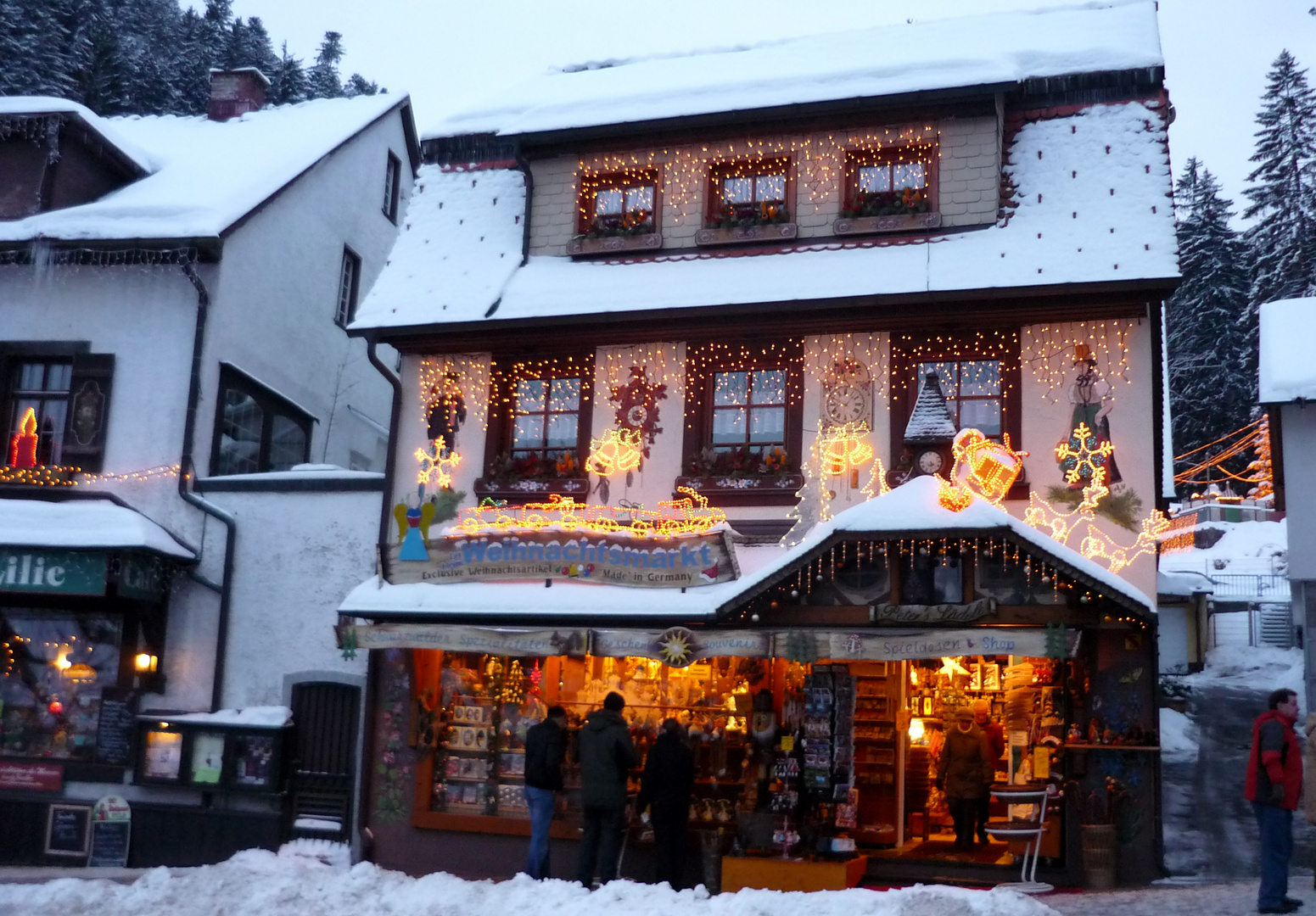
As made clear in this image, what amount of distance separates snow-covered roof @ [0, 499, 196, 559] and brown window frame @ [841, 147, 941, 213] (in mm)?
9219

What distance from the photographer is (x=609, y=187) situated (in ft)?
55.8

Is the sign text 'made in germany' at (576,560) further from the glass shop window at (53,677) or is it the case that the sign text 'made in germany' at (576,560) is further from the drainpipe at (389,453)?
the glass shop window at (53,677)

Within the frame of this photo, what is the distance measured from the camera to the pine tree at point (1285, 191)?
138ft

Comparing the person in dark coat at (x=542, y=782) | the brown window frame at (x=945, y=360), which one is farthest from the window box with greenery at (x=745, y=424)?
the person in dark coat at (x=542, y=782)

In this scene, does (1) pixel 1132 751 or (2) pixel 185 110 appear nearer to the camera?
(1) pixel 1132 751

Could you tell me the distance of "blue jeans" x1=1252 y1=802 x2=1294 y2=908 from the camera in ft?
33.3

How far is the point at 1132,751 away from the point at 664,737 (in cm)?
460

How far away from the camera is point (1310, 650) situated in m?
16.3

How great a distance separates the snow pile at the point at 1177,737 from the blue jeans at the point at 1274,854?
343 inches

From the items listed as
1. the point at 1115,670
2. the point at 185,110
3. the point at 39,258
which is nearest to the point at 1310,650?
the point at 1115,670

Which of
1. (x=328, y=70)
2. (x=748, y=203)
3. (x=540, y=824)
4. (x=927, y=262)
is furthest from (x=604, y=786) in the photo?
(x=328, y=70)

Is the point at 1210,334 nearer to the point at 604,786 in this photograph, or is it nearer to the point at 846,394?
the point at 846,394

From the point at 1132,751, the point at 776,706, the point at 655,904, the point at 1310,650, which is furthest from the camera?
the point at 1310,650

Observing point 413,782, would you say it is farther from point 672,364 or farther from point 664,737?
point 672,364
